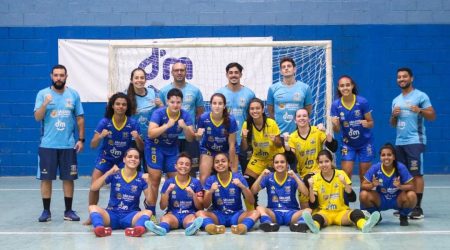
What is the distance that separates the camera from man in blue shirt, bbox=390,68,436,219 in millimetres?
8547

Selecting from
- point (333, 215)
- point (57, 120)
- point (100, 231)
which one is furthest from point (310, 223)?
point (57, 120)

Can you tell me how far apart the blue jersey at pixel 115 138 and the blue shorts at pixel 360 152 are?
246 cm

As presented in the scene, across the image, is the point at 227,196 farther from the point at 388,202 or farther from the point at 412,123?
the point at 412,123

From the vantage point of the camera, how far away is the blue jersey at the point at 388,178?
7980 mm

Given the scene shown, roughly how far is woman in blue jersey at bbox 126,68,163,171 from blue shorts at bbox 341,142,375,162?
223 cm

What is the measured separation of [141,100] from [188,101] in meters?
0.57

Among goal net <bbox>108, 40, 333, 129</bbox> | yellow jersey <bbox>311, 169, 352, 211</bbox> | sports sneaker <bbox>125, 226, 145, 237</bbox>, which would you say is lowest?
sports sneaker <bbox>125, 226, 145, 237</bbox>

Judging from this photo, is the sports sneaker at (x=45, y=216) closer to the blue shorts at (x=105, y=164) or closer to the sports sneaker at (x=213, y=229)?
the blue shorts at (x=105, y=164)

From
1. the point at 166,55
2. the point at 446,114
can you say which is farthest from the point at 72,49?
the point at 446,114

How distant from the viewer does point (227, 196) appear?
782cm

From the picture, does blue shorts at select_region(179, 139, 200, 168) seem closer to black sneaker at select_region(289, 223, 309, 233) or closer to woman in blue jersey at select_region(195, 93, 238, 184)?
woman in blue jersey at select_region(195, 93, 238, 184)

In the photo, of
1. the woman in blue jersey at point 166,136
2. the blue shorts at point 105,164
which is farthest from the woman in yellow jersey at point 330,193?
the blue shorts at point 105,164

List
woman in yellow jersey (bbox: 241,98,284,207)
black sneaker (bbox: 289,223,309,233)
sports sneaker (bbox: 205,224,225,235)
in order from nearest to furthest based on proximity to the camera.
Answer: sports sneaker (bbox: 205,224,225,235) < black sneaker (bbox: 289,223,309,233) < woman in yellow jersey (bbox: 241,98,284,207)

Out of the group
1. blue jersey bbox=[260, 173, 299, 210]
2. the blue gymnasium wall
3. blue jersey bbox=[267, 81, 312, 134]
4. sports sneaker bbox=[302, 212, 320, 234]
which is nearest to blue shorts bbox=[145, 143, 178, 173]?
blue jersey bbox=[260, 173, 299, 210]
